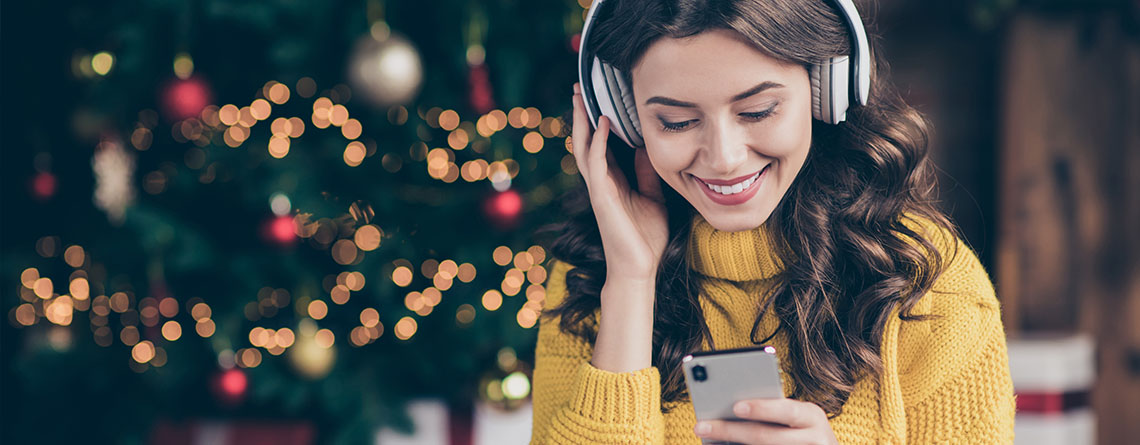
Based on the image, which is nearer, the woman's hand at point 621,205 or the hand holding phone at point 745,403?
the hand holding phone at point 745,403

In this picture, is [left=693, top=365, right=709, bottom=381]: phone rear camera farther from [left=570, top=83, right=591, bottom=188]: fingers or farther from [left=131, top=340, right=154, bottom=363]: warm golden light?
[left=131, top=340, right=154, bottom=363]: warm golden light

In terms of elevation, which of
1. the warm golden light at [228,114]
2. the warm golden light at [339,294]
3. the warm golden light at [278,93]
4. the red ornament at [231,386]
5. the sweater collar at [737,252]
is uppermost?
the warm golden light at [278,93]

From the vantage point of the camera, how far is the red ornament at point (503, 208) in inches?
74.5

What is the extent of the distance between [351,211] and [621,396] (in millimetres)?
1134

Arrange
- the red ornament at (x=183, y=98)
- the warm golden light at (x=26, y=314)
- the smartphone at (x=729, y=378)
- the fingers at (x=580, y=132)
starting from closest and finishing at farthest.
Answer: the smartphone at (x=729, y=378), the fingers at (x=580, y=132), the red ornament at (x=183, y=98), the warm golden light at (x=26, y=314)

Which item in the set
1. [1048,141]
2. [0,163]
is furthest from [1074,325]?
[0,163]

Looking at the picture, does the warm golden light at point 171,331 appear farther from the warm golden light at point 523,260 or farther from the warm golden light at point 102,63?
the warm golden light at point 523,260

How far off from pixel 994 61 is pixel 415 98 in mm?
1635

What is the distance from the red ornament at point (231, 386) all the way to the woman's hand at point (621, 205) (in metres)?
1.26

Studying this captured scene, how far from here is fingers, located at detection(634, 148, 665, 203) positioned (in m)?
1.13

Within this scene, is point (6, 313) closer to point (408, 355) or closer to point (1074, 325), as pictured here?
point (408, 355)

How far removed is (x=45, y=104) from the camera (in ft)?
7.54

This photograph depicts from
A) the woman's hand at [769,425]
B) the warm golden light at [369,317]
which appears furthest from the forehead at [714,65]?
the warm golden light at [369,317]

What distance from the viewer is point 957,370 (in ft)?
3.29
